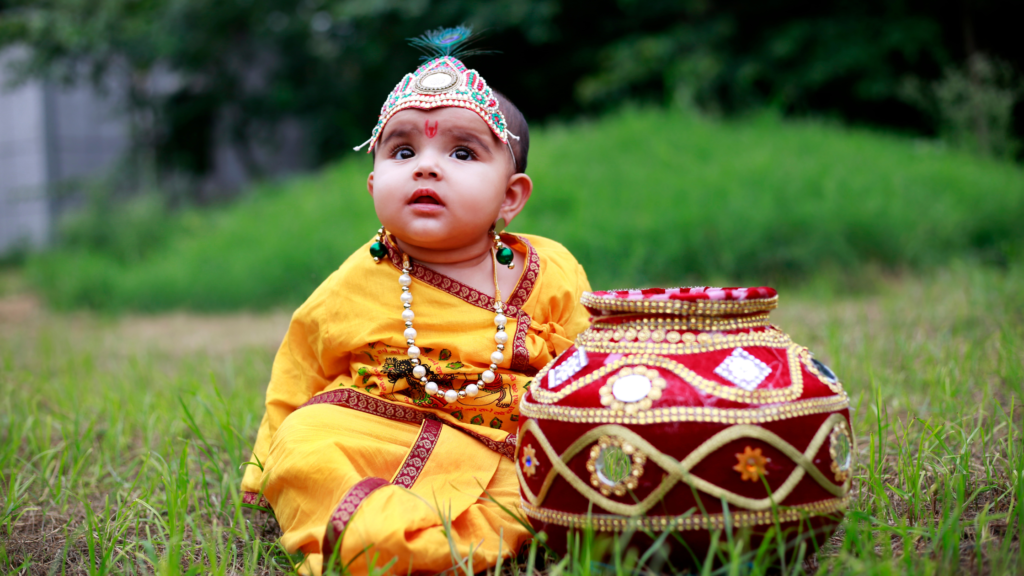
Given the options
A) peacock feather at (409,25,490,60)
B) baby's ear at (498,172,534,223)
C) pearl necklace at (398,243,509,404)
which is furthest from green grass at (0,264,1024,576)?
peacock feather at (409,25,490,60)

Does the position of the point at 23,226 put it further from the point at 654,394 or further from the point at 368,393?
the point at 654,394

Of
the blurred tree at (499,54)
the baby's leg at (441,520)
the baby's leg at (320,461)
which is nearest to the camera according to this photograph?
the baby's leg at (441,520)

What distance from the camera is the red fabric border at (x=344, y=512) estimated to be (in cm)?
137

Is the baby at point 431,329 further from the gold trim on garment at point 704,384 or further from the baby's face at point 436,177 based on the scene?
the gold trim on garment at point 704,384

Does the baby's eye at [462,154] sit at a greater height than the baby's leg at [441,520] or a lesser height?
greater

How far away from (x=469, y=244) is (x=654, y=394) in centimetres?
70

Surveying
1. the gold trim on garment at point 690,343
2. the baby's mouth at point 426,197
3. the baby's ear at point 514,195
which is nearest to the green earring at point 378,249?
the baby's mouth at point 426,197

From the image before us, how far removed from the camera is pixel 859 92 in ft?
30.7

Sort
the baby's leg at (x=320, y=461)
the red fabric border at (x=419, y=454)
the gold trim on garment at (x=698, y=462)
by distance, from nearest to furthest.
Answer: the gold trim on garment at (x=698, y=462), the baby's leg at (x=320, y=461), the red fabric border at (x=419, y=454)

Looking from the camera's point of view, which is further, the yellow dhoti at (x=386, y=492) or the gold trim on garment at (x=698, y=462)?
the yellow dhoti at (x=386, y=492)

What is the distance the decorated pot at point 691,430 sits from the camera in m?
1.19

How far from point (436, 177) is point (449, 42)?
0.40 m

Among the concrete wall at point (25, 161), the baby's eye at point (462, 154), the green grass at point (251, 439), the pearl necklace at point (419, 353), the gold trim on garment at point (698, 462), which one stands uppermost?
the concrete wall at point (25, 161)

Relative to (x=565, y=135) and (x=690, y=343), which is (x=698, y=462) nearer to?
(x=690, y=343)
